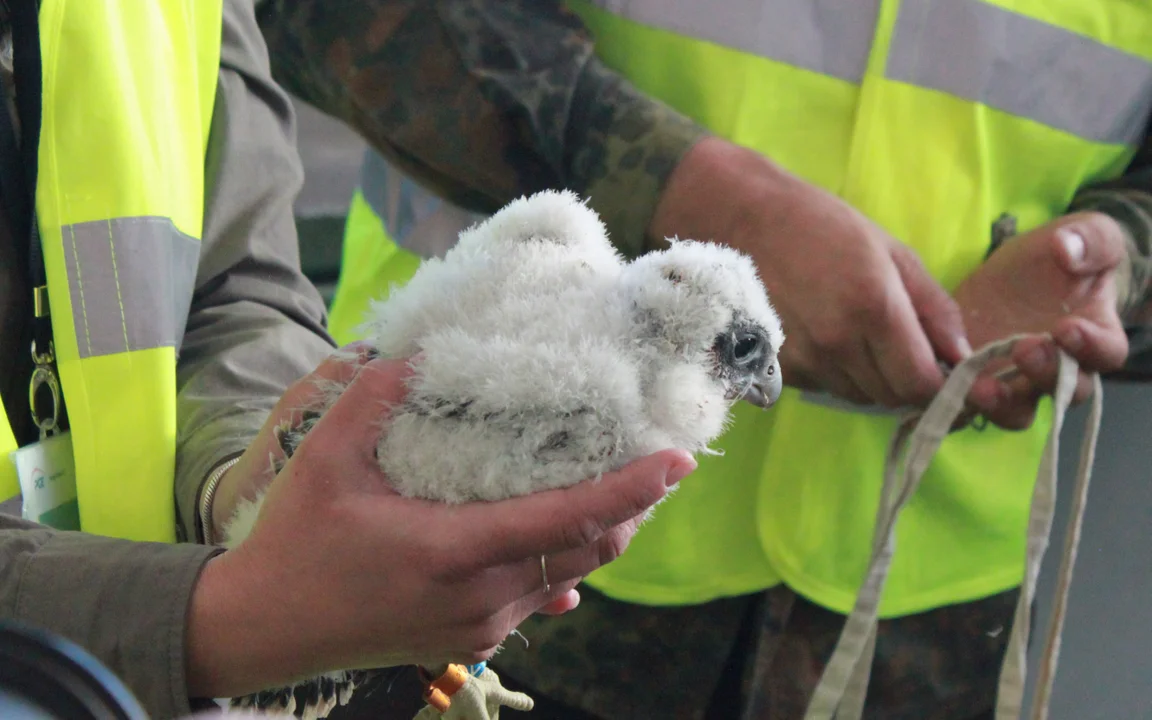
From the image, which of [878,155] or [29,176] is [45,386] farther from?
[878,155]

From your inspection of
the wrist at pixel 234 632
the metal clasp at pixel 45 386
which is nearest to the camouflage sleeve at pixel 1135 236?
the wrist at pixel 234 632

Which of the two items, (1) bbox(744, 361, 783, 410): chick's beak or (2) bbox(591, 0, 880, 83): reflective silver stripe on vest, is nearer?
(1) bbox(744, 361, 783, 410): chick's beak

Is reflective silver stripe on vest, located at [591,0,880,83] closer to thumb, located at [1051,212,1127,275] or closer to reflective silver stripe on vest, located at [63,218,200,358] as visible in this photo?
thumb, located at [1051,212,1127,275]

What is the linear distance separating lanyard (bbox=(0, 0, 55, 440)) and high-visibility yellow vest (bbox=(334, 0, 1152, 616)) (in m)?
0.53

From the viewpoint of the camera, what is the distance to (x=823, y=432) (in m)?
0.97

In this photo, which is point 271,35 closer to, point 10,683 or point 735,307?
point 735,307

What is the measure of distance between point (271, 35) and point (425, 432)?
70cm

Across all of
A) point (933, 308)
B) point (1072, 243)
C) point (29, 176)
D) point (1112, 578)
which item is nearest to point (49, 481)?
point (29, 176)

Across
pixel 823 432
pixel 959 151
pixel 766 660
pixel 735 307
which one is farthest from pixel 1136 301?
pixel 735 307

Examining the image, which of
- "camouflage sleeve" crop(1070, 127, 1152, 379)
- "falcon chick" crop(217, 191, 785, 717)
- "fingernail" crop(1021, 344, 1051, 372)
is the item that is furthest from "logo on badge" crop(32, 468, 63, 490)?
"camouflage sleeve" crop(1070, 127, 1152, 379)

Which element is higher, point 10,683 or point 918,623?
point 10,683

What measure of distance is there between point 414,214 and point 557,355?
2.08 ft

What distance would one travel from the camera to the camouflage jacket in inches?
35.9

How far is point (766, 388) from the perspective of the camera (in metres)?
0.58
